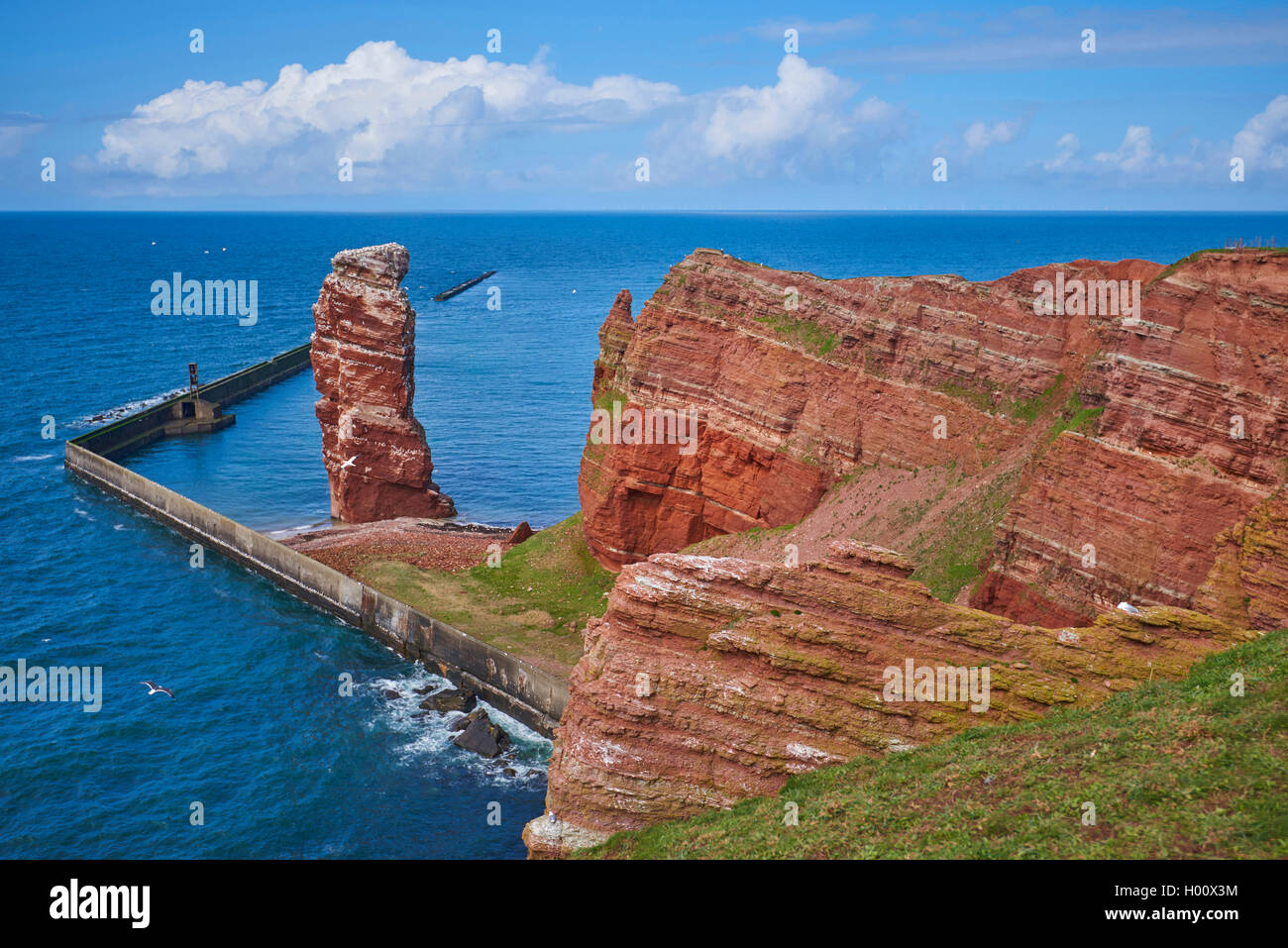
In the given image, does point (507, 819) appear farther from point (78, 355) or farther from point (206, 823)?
point (78, 355)

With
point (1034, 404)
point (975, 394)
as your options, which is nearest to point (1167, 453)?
point (1034, 404)

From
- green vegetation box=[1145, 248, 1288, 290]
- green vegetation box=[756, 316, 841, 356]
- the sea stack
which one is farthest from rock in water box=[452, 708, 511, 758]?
green vegetation box=[1145, 248, 1288, 290]

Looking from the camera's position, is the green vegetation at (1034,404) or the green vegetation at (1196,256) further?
the green vegetation at (1034,404)

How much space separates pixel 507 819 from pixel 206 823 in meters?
11.0

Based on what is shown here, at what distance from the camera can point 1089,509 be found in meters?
33.2

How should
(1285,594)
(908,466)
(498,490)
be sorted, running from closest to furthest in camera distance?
(1285,594), (908,466), (498,490)

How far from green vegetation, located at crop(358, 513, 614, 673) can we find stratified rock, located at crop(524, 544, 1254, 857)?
1807cm

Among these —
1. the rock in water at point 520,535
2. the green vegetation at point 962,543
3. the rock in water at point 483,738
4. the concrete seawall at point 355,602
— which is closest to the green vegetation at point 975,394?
the green vegetation at point 962,543

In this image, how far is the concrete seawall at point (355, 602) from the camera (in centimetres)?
4656
